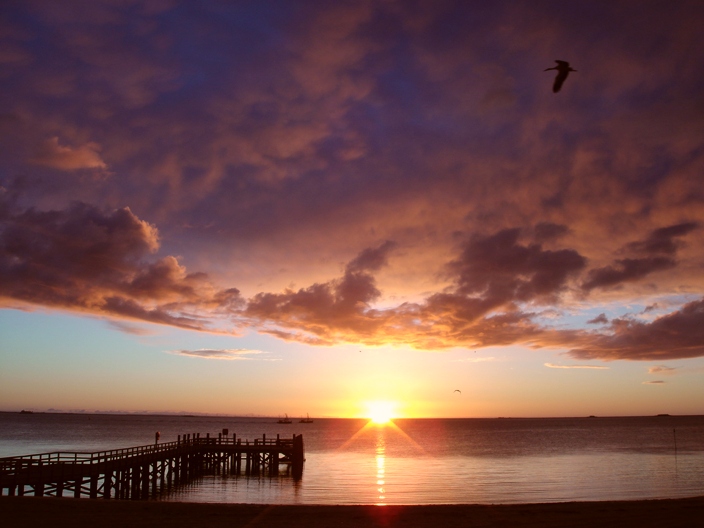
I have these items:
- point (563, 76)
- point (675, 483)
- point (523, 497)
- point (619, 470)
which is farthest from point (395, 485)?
point (563, 76)

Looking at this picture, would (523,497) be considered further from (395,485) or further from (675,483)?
(675,483)

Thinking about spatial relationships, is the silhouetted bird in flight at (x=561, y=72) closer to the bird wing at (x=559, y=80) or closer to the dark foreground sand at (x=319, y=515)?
the bird wing at (x=559, y=80)

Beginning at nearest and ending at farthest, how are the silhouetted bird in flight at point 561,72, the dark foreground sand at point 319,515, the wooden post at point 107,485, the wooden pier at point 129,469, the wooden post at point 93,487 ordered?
1. the silhouetted bird in flight at point 561,72
2. the dark foreground sand at point 319,515
3. the wooden pier at point 129,469
4. the wooden post at point 93,487
5. the wooden post at point 107,485

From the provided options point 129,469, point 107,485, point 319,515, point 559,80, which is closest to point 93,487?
point 107,485

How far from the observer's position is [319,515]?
22.7m

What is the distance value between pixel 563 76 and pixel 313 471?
165 feet

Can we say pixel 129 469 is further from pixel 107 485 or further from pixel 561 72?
pixel 561 72

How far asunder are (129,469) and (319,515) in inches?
899

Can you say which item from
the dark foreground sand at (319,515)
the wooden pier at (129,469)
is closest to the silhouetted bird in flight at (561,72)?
the dark foreground sand at (319,515)

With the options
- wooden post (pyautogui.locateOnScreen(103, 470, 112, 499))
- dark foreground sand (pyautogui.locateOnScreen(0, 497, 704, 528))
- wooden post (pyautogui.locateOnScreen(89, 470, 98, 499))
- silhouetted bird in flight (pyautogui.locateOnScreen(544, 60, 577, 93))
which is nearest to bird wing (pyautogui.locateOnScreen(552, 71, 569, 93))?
silhouetted bird in flight (pyautogui.locateOnScreen(544, 60, 577, 93))

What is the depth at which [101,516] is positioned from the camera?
67.6ft

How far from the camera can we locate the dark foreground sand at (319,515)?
20.1 m

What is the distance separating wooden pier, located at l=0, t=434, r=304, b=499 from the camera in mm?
28241

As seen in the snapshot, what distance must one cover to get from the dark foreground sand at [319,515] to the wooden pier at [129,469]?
589cm
